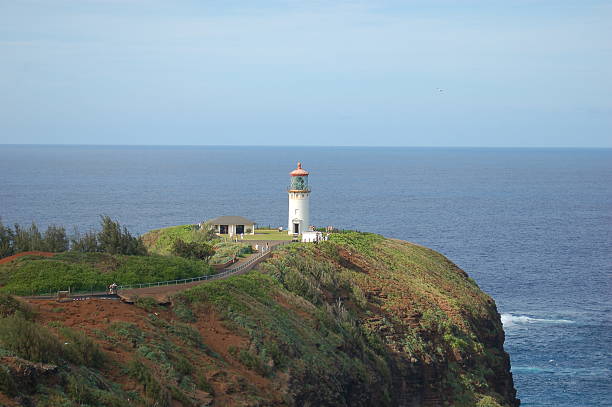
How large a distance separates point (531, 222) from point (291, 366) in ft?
316

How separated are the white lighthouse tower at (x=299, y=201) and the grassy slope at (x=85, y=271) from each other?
75.5 feet

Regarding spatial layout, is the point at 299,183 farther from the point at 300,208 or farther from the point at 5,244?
the point at 5,244

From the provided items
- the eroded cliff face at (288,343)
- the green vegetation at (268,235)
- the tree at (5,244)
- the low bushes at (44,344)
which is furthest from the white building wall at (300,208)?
the low bushes at (44,344)

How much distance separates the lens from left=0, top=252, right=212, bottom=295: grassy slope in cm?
3422

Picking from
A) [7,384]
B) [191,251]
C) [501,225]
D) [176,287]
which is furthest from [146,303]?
[501,225]

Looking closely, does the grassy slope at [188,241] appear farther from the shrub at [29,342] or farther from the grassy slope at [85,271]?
the shrub at [29,342]

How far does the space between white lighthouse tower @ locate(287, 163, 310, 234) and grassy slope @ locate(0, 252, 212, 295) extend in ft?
75.5

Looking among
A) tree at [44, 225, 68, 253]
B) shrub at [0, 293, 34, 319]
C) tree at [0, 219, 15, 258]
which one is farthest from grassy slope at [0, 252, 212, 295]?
tree at [44, 225, 68, 253]

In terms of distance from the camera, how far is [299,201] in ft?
211

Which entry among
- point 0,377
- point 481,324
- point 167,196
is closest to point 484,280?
point 481,324

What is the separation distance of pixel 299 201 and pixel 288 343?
32.1 m

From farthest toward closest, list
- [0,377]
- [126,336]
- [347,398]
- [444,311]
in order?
[444,311], [347,398], [126,336], [0,377]

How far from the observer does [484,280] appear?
75.6m

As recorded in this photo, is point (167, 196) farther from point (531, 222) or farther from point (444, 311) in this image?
point (444, 311)
